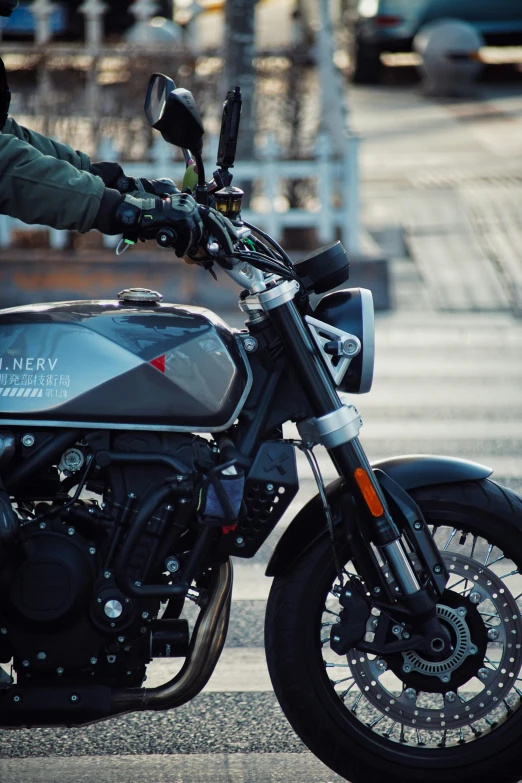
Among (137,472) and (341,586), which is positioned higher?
(137,472)

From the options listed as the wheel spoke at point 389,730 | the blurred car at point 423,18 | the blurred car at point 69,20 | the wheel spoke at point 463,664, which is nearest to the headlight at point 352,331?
the wheel spoke at point 463,664

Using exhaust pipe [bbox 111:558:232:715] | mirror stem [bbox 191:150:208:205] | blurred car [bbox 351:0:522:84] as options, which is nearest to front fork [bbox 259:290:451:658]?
mirror stem [bbox 191:150:208:205]

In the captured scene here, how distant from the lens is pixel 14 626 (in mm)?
2998

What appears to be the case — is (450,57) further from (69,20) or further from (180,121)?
(180,121)

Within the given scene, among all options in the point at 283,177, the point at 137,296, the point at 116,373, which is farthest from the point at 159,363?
the point at 283,177

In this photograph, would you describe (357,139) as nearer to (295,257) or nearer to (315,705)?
(295,257)

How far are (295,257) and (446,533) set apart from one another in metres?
6.76

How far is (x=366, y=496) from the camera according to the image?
9.68 feet

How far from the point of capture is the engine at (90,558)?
2951 mm

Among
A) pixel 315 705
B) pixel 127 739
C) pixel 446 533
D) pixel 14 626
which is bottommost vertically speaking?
pixel 127 739

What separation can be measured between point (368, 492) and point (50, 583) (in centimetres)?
81

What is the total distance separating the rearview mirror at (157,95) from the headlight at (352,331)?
616mm

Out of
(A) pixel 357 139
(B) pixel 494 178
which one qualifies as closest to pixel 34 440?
(A) pixel 357 139

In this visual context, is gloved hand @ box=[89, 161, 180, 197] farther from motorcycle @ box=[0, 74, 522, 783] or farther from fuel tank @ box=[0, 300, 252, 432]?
fuel tank @ box=[0, 300, 252, 432]
